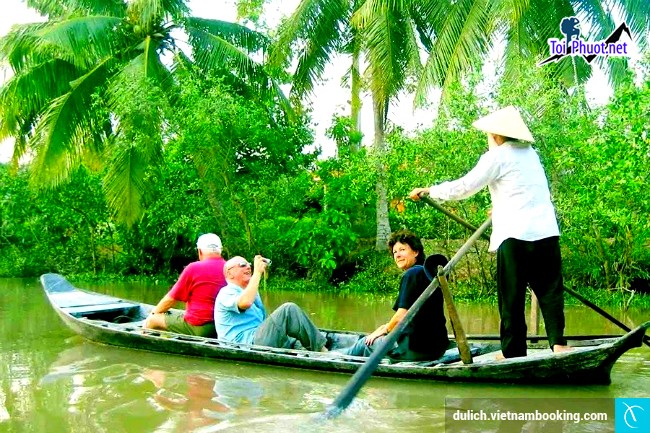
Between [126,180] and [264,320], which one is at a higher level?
[126,180]

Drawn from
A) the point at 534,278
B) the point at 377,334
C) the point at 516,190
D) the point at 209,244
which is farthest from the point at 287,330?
the point at 516,190

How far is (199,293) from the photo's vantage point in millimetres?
6863

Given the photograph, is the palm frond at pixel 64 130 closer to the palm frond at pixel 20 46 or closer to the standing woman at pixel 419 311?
the palm frond at pixel 20 46

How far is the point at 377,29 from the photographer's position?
13.2 metres

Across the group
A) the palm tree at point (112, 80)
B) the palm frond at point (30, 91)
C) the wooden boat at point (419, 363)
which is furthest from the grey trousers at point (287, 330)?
the palm frond at point (30, 91)

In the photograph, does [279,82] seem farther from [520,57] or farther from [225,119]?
[520,57]

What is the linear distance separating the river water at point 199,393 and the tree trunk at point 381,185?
6.67 metres

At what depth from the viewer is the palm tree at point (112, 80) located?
42.8 ft

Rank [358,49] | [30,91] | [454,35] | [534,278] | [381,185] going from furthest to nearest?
[358,49], [30,91], [381,185], [454,35], [534,278]

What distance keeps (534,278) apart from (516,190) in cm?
64

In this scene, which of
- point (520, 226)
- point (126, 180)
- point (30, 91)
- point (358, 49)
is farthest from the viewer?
point (358, 49)

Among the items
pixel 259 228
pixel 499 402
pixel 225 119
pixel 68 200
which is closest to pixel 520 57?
pixel 225 119

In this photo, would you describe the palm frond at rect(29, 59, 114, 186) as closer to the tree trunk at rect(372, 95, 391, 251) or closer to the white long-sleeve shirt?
the tree trunk at rect(372, 95, 391, 251)

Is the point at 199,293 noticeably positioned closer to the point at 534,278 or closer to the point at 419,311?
the point at 419,311
